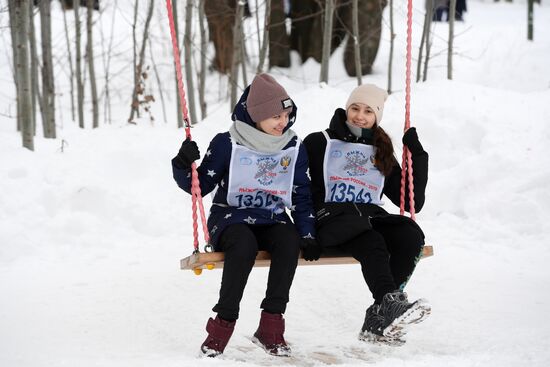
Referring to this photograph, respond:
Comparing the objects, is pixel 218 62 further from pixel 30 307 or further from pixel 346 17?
pixel 30 307

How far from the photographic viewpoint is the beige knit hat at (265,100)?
12.6ft

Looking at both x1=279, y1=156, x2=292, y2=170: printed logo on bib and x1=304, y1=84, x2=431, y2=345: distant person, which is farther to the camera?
x1=279, y1=156, x2=292, y2=170: printed logo on bib

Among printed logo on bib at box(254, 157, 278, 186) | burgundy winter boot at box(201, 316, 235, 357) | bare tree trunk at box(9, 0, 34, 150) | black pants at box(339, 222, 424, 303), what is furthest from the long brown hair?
bare tree trunk at box(9, 0, 34, 150)

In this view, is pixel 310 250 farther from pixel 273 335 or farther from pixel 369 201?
pixel 369 201

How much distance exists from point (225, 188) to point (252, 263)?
0.46 metres

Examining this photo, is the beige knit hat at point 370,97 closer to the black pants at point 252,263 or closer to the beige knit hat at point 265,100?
the beige knit hat at point 265,100

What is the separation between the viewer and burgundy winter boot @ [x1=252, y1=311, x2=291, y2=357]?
360 cm

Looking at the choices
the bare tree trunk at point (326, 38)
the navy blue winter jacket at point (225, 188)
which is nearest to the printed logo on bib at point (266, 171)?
the navy blue winter jacket at point (225, 188)

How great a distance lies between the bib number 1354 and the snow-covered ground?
76 cm

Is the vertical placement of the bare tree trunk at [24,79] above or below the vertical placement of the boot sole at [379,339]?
above

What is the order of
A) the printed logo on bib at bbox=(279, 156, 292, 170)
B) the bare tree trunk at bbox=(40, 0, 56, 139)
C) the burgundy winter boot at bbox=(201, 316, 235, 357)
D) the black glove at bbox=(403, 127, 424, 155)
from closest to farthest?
the burgundy winter boot at bbox=(201, 316, 235, 357) < the printed logo on bib at bbox=(279, 156, 292, 170) < the black glove at bbox=(403, 127, 424, 155) < the bare tree trunk at bbox=(40, 0, 56, 139)

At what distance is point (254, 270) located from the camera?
5.89 metres

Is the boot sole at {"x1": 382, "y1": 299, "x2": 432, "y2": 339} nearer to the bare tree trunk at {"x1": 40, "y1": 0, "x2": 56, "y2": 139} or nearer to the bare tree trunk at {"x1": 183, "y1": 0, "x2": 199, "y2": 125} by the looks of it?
the bare tree trunk at {"x1": 183, "y1": 0, "x2": 199, "y2": 125}

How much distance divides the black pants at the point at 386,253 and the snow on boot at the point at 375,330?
66 mm
